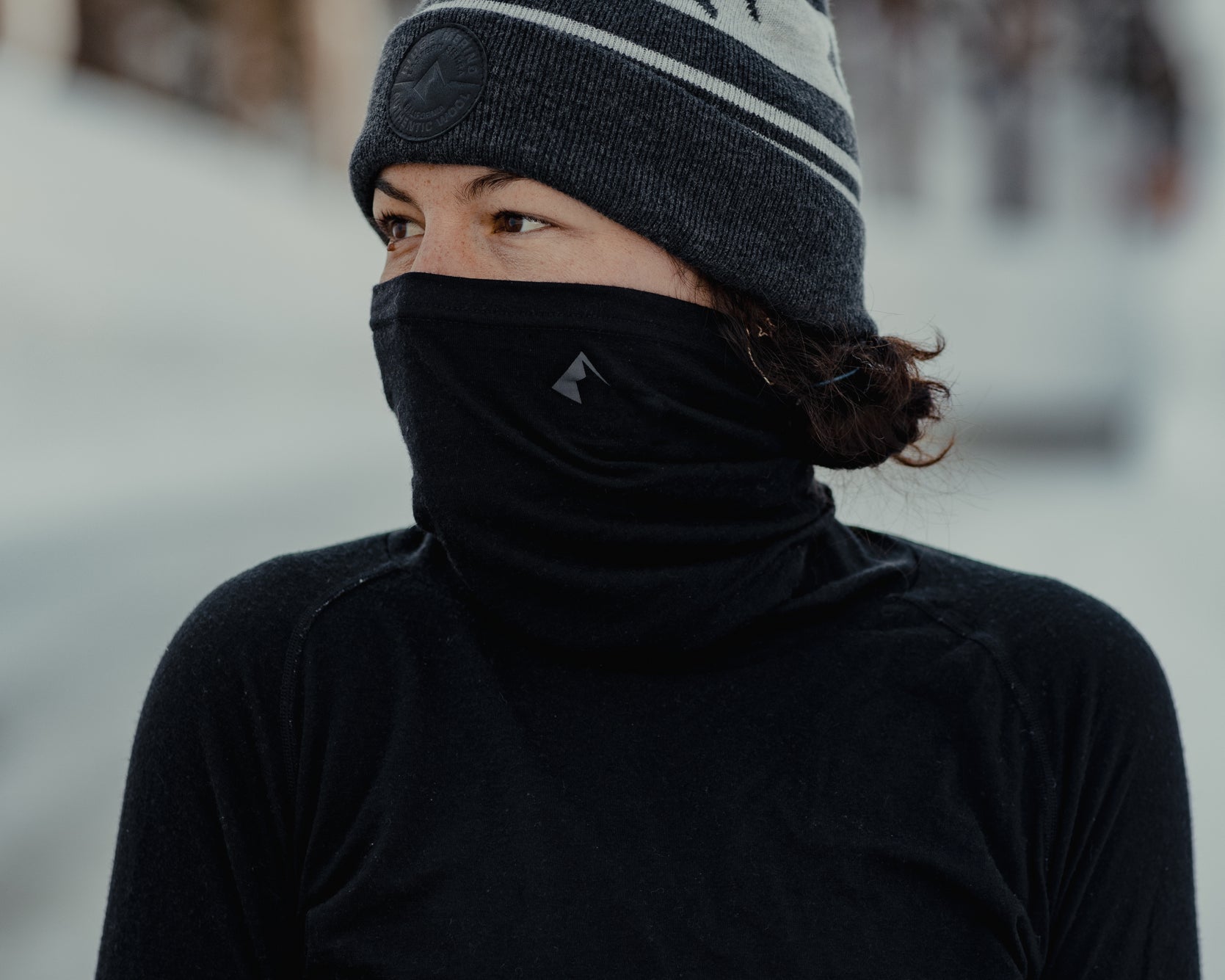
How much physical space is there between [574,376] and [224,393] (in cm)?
473

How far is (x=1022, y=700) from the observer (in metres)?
1.15

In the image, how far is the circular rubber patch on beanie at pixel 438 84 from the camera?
3.79 ft

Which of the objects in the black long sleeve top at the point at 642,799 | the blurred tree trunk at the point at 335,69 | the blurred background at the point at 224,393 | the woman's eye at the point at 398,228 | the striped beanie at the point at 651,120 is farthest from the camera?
the blurred tree trunk at the point at 335,69

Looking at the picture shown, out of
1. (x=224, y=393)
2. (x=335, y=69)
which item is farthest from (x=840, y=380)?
(x=335, y=69)

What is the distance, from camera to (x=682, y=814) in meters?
1.05

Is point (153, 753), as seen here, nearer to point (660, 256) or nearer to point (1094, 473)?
point (660, 256)

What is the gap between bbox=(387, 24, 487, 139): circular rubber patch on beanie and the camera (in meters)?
1.15

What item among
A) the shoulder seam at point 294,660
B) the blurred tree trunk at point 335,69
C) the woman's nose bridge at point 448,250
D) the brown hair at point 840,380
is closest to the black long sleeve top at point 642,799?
the shoulder seam at point 294,660

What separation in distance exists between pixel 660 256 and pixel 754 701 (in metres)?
0.40

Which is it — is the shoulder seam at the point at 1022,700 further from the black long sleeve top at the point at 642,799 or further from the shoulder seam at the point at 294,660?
the shoulder seam at the point at 294,660

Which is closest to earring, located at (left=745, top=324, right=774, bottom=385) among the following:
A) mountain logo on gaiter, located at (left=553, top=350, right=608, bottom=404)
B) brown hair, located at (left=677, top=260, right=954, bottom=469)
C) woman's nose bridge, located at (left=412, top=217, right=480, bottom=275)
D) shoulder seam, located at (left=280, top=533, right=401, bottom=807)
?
brown hair, located at (left=677, top=260, right=954, bottom=469)

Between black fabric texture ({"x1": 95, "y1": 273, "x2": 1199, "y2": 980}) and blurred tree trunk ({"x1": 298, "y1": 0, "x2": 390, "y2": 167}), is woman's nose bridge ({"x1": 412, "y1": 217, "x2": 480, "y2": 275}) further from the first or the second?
blurred tree trunk ({"x1": 298, "y1": 0, "x2": 390, "y2": 167})

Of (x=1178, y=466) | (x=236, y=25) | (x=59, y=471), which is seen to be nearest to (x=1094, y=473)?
(x=1178, y=466)

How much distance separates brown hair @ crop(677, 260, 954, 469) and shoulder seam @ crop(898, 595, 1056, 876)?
16cm
